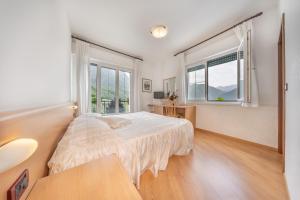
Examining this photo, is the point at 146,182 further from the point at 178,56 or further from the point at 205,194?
the point at 178,56

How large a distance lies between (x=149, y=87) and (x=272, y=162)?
3.84 meters

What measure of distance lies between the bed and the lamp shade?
0.52m

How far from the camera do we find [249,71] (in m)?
2.25

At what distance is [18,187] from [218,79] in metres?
3.72

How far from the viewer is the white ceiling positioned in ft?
6.30

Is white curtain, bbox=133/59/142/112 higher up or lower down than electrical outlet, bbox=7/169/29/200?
higher up

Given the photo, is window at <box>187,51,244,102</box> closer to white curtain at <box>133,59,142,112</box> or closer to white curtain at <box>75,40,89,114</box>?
white curtain at <box>133,59,142,112</box>

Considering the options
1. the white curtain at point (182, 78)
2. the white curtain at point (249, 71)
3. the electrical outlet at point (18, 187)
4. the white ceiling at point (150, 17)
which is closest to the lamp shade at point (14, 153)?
the electrical outlet at point (18, 187)

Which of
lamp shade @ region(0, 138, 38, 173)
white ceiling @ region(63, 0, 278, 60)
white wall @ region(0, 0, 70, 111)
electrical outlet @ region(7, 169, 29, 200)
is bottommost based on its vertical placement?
electrical outlet @ region(7, 169, 29, 200)

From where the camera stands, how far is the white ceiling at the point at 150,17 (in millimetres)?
1920

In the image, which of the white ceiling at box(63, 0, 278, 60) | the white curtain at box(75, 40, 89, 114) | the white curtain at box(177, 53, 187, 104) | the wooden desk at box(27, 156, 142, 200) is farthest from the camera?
the white curtain at box(177, 53, 187, 104)

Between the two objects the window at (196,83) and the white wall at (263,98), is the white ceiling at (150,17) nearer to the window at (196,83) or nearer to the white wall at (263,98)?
the white wall at (263,98)

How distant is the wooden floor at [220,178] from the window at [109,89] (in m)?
2.68

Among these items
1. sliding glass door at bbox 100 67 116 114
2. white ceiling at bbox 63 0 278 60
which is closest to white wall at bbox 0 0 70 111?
white ceiling at bbox 63 0 278 60
